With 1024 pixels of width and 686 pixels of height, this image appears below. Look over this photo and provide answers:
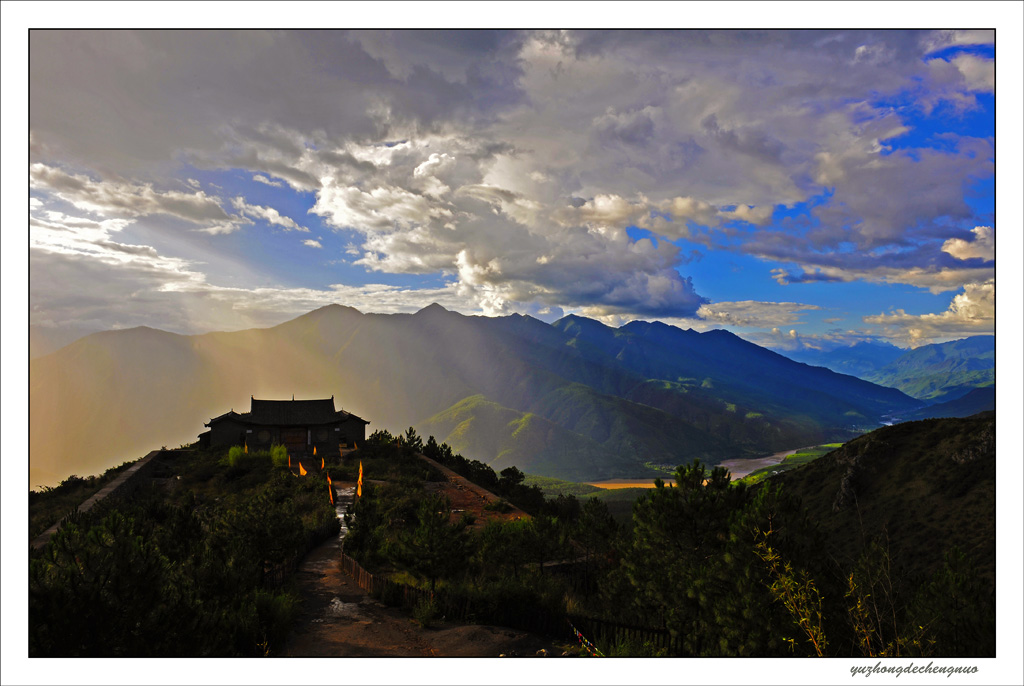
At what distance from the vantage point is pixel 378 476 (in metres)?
46.1

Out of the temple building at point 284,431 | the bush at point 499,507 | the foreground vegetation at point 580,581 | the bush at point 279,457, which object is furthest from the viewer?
the temple building at point 284,431

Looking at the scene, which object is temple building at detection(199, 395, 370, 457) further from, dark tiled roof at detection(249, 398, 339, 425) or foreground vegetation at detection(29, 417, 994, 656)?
foreground vegetation at detection(29, 417, 994, 656)

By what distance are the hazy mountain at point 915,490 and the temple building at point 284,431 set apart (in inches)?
1857

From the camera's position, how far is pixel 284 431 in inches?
2248

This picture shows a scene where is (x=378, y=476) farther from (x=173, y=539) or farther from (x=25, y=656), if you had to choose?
(x=25, y=656)

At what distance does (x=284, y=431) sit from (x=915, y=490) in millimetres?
67092

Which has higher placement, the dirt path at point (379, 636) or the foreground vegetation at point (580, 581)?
the foreground vegetation at point (580, 581)

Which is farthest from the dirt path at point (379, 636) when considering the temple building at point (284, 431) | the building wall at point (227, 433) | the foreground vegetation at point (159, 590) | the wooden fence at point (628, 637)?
the building wall at point (227, 433)

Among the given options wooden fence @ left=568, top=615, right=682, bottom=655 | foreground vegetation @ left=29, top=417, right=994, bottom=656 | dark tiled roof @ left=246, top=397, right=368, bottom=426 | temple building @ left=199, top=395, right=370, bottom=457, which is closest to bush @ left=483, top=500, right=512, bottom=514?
foreground vegetation @ left=29, top=417, right=994, bottom=656

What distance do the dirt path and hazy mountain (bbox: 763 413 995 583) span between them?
1235 inches

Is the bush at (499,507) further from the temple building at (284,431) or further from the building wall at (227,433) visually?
the building wall at (227,433)

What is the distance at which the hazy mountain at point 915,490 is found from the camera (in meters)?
40.9

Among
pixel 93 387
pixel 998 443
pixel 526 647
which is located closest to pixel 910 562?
pixel 998 443

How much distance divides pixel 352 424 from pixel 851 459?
2358 inches
